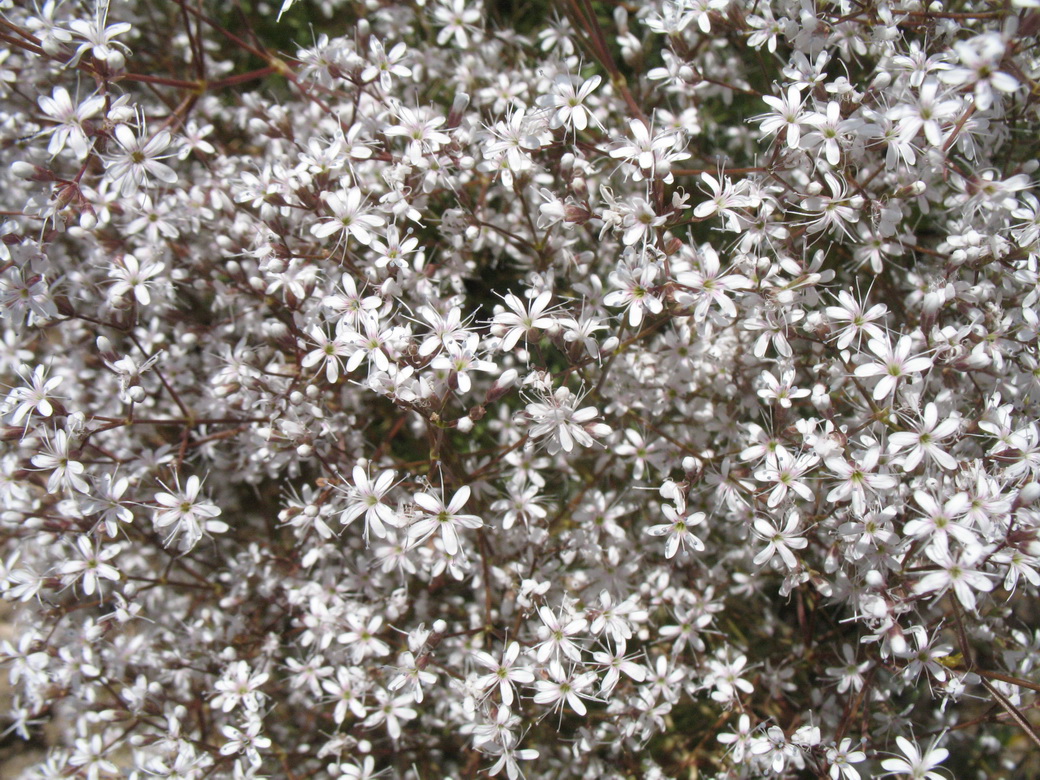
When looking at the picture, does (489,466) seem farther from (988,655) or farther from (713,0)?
(988,655)

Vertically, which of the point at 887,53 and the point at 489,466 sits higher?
the point at 887,53

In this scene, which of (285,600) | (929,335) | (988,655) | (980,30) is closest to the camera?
(929,335)

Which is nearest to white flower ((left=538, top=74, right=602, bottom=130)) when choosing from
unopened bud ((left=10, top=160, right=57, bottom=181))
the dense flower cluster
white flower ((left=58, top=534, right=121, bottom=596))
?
the dense flower cluster

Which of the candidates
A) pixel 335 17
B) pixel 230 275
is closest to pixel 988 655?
pixel 230 275

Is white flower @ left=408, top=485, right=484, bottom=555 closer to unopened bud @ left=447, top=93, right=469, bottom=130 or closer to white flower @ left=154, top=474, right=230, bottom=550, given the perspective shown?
white flower @ left=154, top=474, right=230, bottom=550

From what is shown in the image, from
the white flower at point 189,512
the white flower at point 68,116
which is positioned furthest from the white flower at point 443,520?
the white flower at point 68,116

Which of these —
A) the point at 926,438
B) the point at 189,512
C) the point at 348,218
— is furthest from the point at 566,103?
the point at 189,512

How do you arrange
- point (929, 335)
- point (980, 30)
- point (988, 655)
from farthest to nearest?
point (988, 655), point (980, 30), point (929, 335)

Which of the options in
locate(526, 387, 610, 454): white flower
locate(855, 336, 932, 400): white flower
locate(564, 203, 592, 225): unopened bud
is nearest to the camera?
locate(855, 336, 932, 400): white flower

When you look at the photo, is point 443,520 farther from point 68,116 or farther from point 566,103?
point 68,116
